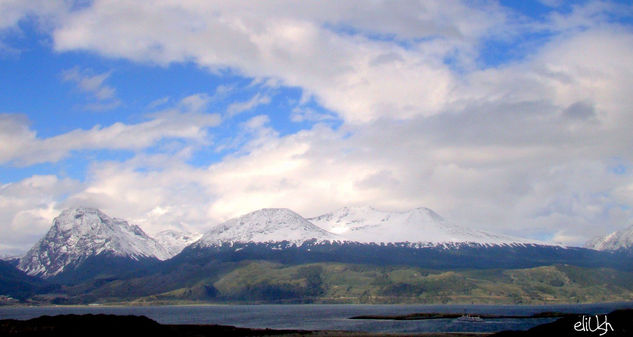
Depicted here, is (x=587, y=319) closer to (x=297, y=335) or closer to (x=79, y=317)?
(x=297, y=335)

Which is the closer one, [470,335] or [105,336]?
[105,336]

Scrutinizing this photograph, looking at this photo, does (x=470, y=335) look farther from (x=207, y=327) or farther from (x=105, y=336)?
(x=105, y=336)

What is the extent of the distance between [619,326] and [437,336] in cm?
5281

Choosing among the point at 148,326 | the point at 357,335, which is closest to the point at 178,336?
the point at 148,326

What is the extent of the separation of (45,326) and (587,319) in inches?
4607

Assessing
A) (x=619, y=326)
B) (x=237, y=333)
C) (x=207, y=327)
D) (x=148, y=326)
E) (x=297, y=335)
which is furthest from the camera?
(x=207, y=327)

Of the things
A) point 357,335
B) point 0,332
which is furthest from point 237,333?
point 0,332

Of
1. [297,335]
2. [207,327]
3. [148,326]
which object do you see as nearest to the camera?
[148,326]

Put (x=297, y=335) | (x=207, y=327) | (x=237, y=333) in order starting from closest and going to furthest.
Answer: (x=297, y=335)
(x=237, y=333)
(x=207, y=327)

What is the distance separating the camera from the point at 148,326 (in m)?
129

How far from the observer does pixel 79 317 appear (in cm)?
12762

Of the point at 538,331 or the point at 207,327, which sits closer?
the point at 538,331

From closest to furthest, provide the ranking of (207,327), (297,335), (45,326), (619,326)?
(619,326) → (45,326) → (297,335) → (207,327)

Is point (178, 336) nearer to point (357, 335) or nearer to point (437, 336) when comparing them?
point (357, 335)
